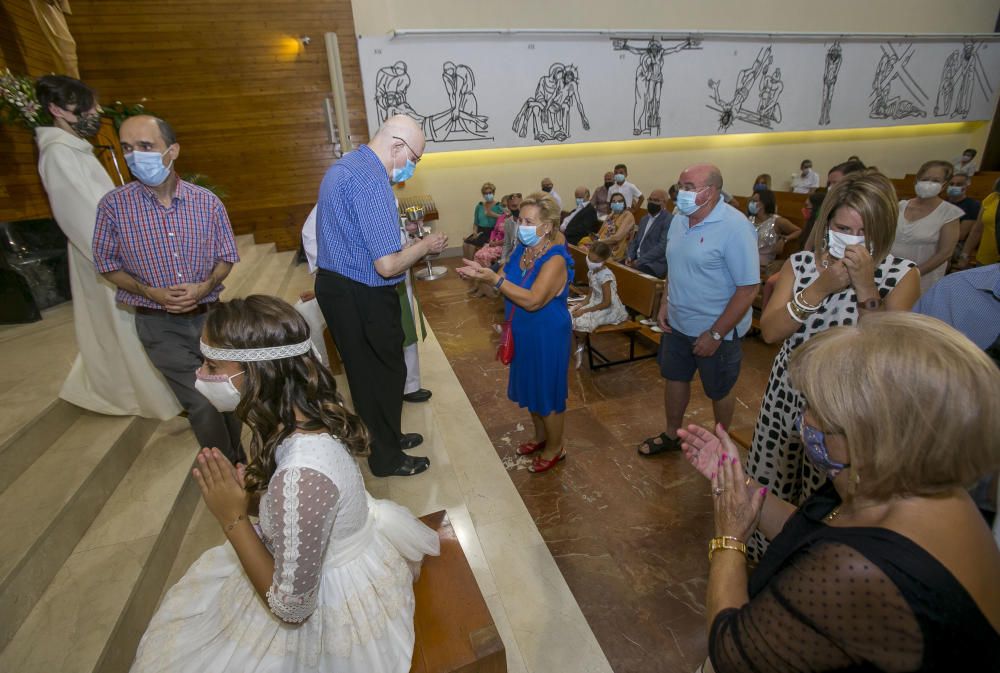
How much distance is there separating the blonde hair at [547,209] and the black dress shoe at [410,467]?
1.54 m

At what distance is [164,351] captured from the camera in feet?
7.57

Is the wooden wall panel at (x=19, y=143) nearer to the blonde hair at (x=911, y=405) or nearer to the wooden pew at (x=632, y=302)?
the wooden pew at (x=632, y=302)

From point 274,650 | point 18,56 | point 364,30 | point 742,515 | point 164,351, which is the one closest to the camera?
point 742,515

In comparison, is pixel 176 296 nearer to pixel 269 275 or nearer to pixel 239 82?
pixel 269 275

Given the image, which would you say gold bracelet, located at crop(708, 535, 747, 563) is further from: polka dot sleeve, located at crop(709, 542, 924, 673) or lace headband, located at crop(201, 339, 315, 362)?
lace headband, located at crop(201, 339, 315, 362)

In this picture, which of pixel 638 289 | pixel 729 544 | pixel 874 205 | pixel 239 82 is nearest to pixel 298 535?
pixel 729 544

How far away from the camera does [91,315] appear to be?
2527 mm

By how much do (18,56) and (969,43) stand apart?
57.4 feet

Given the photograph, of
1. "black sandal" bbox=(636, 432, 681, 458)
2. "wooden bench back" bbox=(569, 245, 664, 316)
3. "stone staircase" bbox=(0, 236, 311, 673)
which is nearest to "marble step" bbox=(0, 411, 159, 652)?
"stone staircase" bbox=(0, 236, 311, 673)

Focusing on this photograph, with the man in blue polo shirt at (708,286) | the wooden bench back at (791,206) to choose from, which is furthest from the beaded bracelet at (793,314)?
the wooden bench back at (791,206)

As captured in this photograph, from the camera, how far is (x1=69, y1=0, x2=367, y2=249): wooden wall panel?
7133mm

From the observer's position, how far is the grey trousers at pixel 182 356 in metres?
2.29

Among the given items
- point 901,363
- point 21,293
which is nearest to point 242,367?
point 901,363

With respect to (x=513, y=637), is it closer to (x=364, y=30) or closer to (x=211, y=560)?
(x=211, y=560)
